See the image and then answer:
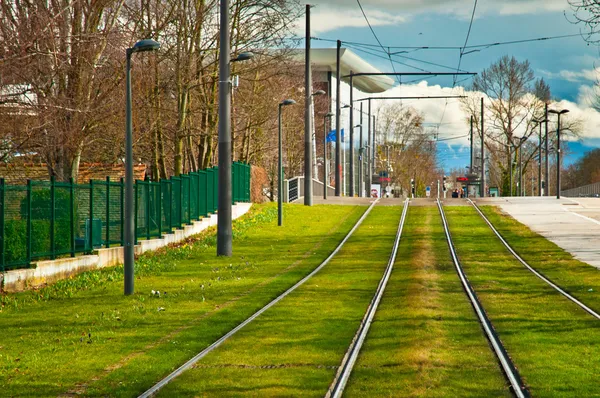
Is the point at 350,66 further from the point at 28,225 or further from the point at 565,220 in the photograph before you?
the point at 28,225

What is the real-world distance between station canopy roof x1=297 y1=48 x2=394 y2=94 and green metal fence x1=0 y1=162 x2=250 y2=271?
165 feet

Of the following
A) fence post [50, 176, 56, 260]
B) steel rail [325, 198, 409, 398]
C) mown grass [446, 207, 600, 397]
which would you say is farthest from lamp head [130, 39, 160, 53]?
mown grass [446, 207, 600, 397]

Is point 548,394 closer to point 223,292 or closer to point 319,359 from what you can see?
point 319,359

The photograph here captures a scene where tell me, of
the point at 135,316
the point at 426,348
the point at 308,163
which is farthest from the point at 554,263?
the point at 308,163

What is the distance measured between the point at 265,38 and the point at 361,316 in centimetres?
2688

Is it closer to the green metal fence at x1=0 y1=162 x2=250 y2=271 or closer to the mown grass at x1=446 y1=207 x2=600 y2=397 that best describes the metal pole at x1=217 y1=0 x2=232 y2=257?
the green metal fence at x1=0 y1=162 x2=250 y2=271

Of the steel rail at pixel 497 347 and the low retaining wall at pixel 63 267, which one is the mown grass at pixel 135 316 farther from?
the steel rail at pixel 497 347

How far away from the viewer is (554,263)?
2589cm

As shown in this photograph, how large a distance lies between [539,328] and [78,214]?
14298 mm

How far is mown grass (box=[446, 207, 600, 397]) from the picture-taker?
1021cm

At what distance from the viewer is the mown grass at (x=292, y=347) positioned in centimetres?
977

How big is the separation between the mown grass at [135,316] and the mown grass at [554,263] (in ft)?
20.3

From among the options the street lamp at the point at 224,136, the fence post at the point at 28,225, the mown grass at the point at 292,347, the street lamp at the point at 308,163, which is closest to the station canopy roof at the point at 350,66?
the street lamp at the point at 308,163

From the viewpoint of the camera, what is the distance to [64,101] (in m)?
24.1
